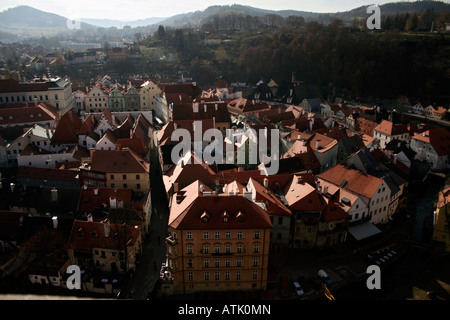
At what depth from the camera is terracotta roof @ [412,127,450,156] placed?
150 ft

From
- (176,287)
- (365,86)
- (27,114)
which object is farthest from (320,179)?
(365,86)

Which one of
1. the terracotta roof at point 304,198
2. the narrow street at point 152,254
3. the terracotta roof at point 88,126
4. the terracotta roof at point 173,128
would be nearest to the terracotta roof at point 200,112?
the terracotta roof at point 173,128

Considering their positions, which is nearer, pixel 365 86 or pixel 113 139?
pixel 113 139

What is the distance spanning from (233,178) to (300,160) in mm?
8399

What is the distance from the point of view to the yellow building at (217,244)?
21.6m

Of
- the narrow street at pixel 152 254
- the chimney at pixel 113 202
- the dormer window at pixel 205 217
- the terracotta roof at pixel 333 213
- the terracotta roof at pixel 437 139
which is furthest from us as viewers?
the terracotta roof at pixel 437 139

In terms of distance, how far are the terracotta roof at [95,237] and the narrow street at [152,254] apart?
2057 millimetres

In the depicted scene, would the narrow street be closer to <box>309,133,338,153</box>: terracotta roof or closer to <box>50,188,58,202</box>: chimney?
<box>50,188,58,202</box>: chimney

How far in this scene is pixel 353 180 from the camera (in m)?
31.0

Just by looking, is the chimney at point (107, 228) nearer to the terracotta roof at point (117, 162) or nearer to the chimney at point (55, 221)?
the chimney at point (55, 221)

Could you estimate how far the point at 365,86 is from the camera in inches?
3226

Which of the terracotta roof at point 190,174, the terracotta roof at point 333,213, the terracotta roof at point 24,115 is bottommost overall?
the terracotta roof at point 333,213

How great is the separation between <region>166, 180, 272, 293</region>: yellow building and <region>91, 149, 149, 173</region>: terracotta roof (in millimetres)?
11233

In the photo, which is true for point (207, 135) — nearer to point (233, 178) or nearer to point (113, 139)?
point (113, 139)
